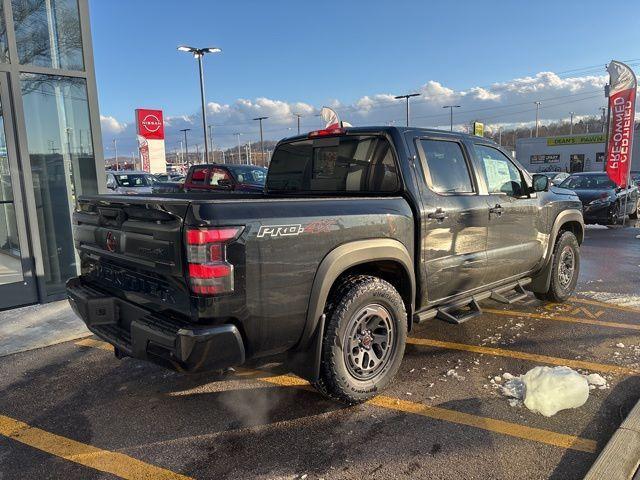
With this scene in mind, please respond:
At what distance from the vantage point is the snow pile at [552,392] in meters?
3.31

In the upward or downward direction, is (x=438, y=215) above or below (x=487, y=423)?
above

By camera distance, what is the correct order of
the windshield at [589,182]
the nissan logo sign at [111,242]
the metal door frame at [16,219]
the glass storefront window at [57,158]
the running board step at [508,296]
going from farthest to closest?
the windshield at [589,182]
the glass storefront window at [57,158]
the metal door frame at [16,219]
the running board step at [508,296]
the nissan logo sign at [111,242]

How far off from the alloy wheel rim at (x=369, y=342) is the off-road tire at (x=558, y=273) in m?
2.96

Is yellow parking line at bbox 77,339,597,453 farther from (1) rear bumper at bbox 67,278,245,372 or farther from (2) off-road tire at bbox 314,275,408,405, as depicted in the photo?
(1) rear bumper at bbox 67,278,245,372

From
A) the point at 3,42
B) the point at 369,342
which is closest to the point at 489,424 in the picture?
the point at 369,342

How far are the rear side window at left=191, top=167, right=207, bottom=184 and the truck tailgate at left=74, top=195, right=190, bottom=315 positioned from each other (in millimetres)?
9669

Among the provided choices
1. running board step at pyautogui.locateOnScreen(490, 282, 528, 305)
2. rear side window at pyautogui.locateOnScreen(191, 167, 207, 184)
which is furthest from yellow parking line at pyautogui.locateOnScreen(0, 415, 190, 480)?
rear side window at pyautogui.locateOnScreen(191, 167, 207, 184)

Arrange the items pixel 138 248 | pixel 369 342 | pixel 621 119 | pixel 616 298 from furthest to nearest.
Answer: pixel 621 119 → pixel 616 298 → pixel 369 342 → pixel 138 248

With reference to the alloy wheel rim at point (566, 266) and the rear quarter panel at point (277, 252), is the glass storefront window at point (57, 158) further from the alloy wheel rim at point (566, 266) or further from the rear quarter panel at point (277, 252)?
the alloy wheel rim at point (566, 266)

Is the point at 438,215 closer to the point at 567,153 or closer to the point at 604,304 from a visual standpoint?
the point at 604,304

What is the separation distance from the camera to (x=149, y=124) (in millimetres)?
28766

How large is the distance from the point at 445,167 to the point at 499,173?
945 millimetres

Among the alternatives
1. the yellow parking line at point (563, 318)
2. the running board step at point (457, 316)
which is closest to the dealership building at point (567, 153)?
the yellow parking line at point (563, 318)

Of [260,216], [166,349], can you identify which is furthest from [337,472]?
[260,216]
